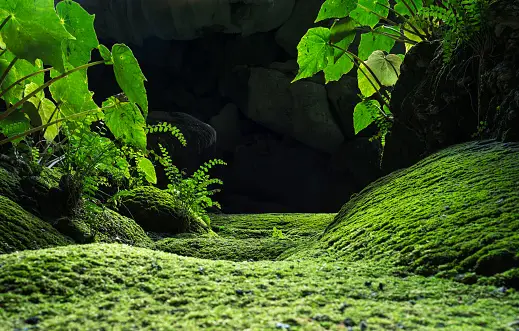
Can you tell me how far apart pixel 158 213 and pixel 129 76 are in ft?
5.54

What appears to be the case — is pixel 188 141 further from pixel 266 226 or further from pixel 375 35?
pixel 375 35

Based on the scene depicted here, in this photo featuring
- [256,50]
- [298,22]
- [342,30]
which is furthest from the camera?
[256,50]

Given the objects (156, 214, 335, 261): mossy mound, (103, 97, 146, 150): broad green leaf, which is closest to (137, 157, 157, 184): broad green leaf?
(156, 214, 335, 261): mossy mound

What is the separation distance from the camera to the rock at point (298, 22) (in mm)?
9391

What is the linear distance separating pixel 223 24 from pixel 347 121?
314 cm

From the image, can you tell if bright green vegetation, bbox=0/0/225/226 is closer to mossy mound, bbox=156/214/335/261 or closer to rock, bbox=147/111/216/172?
mossy mound, bbox=156/214/335/261

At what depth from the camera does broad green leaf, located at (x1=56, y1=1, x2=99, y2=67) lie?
222 cm

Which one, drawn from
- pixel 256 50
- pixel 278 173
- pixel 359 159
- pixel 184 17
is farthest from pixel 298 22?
pixel 278 173

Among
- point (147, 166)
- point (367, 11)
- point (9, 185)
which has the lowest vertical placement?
point (9, 185)

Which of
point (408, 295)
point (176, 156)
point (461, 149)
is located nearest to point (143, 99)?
point (408, 295)

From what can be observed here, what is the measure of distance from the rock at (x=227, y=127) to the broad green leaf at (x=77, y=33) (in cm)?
842

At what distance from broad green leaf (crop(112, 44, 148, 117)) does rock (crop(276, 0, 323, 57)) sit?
7828 mm

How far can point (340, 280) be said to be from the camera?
4.47 feet

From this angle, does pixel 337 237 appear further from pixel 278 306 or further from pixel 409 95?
pixel 409 95
